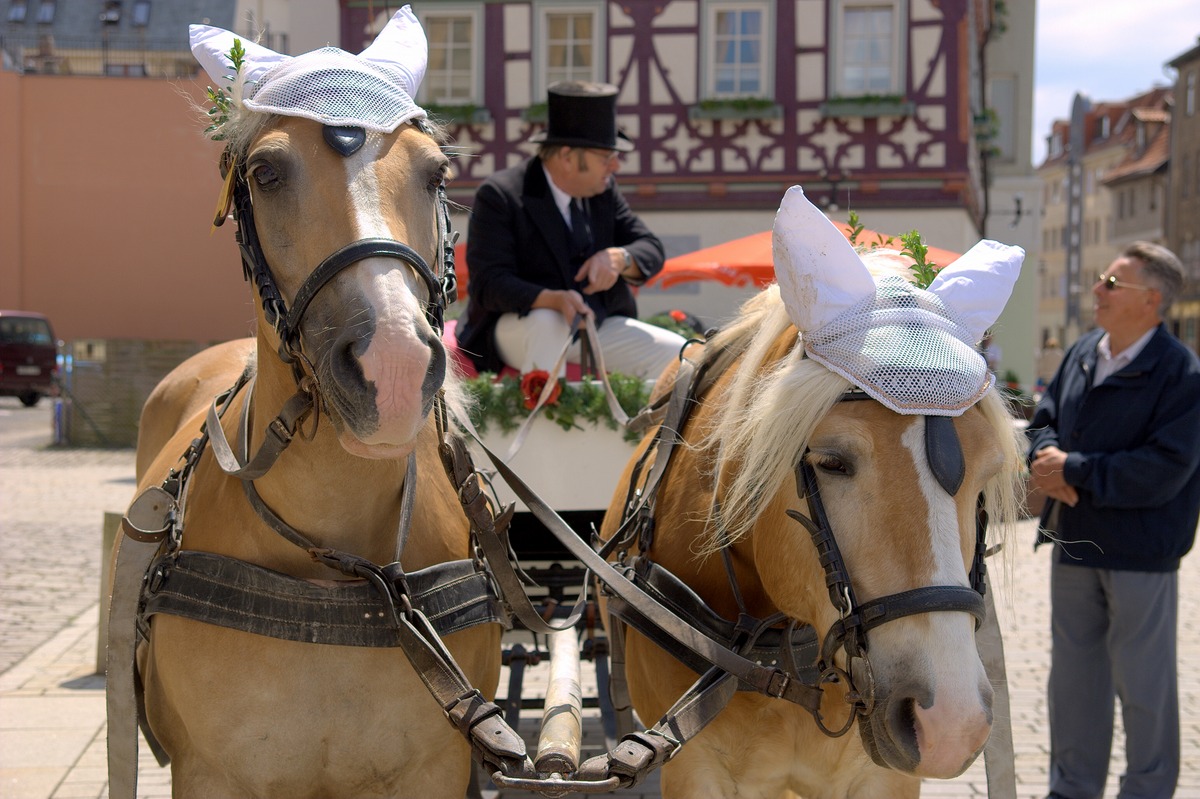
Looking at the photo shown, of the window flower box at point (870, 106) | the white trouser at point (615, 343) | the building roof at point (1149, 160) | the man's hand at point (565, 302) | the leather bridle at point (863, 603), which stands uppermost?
the building roof at point (1149, 160)

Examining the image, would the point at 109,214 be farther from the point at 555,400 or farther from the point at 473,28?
the point at 555,400

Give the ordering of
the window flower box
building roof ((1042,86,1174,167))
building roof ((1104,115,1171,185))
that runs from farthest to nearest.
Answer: building roof ((1042,86,1174,167)) → building roof ((1104,115,1171,185)) → the window flower box

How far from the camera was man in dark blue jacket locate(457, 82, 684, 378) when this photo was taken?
413 cm

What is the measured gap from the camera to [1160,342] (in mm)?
4422

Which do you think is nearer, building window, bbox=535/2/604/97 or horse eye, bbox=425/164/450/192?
horse eye, bbox=425/164/450/192

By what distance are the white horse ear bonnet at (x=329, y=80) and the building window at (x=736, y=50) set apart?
558 inches

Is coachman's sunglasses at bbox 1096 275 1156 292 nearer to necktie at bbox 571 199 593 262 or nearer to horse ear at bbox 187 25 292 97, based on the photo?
necktie at bbox 571 199 593 262

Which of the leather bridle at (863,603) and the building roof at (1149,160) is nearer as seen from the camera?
the leather bridle at (863,603)

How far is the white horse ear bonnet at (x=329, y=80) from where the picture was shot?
2.25 meters

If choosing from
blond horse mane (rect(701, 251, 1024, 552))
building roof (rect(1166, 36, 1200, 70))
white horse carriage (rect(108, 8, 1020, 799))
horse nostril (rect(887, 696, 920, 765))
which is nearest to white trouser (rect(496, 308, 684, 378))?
white horse carriage (rect(108, 8, 1020, 799))

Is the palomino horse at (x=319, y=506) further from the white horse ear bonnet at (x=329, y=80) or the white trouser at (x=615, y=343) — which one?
the white trouser at (x=615, y=343)

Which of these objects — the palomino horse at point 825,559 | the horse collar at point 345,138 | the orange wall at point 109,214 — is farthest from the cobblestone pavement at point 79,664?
the orange wall at point 109,214

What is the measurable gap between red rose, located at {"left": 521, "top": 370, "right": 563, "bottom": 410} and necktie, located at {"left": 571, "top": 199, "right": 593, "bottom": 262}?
650mm

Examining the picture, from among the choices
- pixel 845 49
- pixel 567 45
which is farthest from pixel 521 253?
pixel 845 49
